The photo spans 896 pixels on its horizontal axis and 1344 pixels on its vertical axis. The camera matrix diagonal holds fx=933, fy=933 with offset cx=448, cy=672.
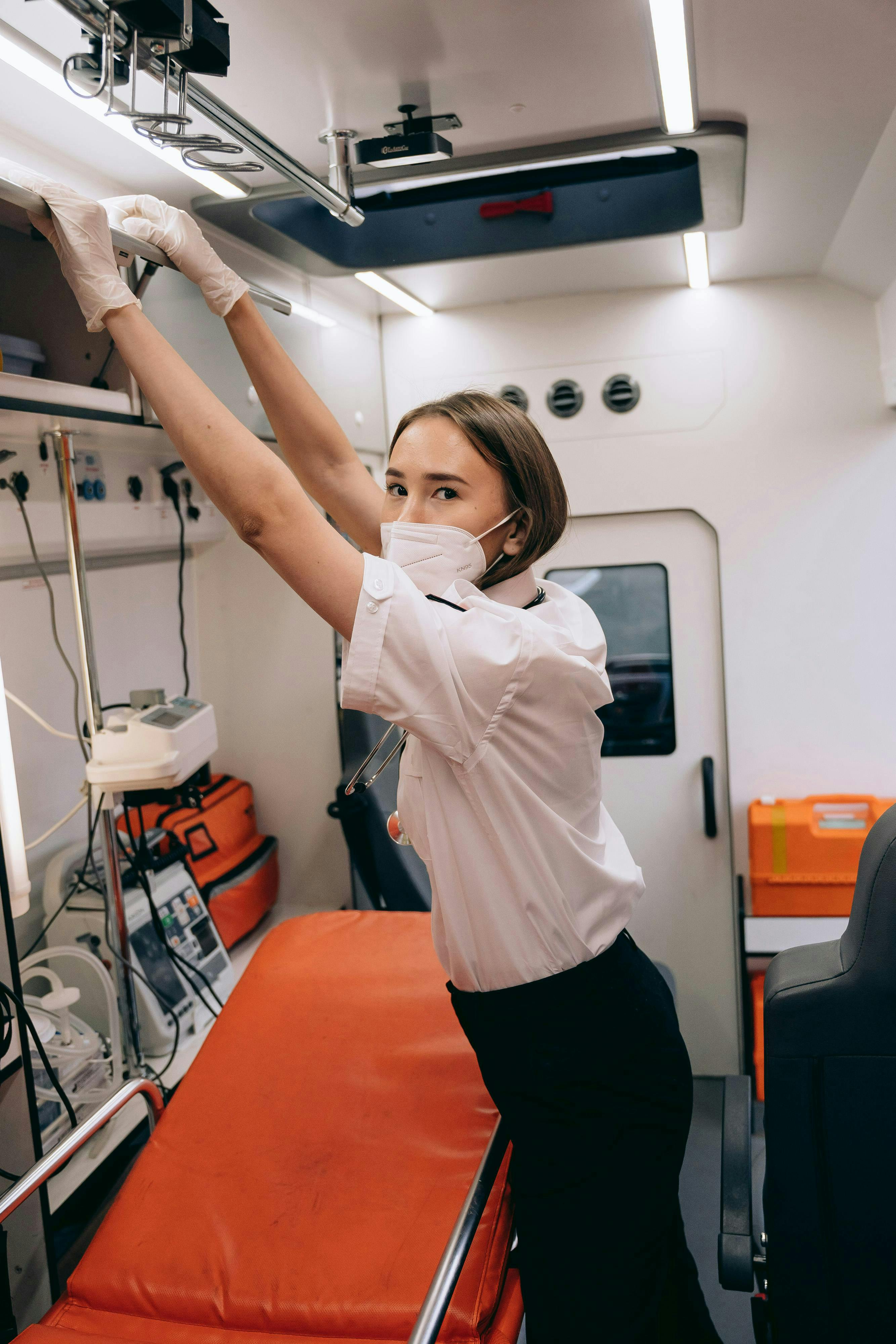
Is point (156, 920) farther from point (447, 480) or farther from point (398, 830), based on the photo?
point (447, 480)

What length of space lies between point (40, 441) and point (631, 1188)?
7.68 ft

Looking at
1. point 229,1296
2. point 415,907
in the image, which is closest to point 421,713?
point 229,1296

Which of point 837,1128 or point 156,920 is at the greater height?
point 837,1128

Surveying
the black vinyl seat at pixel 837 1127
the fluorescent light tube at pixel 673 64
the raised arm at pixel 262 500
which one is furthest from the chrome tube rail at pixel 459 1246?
the fluorescent light tube at pixel 673 64

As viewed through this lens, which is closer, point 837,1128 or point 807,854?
point 837,1128

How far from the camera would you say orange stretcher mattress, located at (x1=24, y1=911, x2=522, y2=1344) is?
Result: 1.51 meters

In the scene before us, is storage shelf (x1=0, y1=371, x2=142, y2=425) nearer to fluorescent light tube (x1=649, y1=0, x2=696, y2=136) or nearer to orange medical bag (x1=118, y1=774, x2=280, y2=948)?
fluorescent light tube (x1=649, y1=0, x2=696, y2=136)

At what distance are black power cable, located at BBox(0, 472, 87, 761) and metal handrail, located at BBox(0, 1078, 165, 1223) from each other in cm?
86

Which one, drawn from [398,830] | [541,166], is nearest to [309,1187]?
[398,830]

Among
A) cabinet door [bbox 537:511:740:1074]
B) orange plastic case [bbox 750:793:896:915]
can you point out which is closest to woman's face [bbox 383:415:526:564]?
cabinet door [bbox 537:511:740:1074]

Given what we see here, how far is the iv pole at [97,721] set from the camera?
225 cm

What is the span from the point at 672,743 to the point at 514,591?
2.50m

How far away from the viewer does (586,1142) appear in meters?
1.44

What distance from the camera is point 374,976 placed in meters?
2.33
